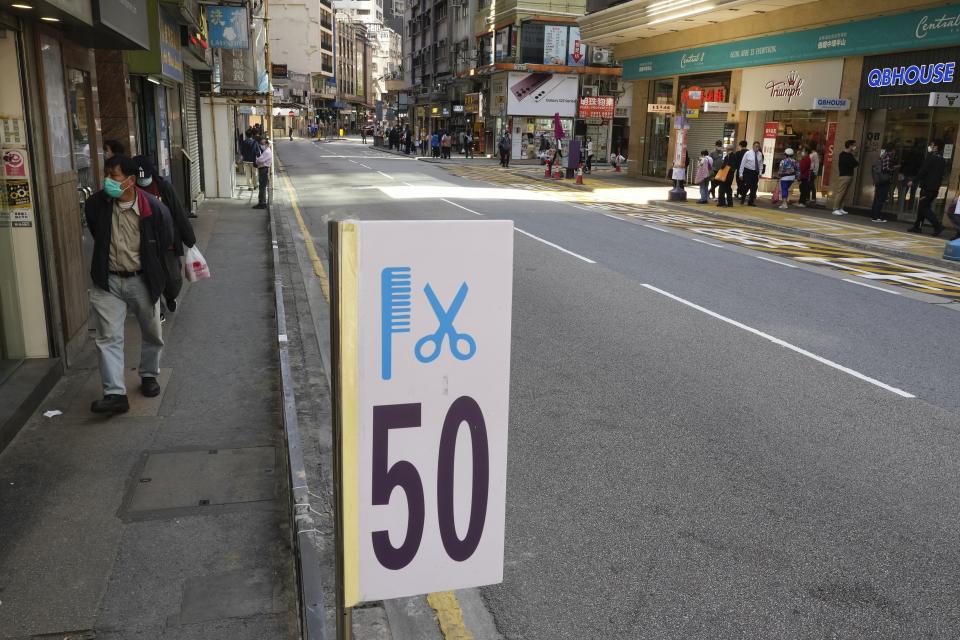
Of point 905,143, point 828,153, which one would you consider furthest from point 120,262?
point 828,153

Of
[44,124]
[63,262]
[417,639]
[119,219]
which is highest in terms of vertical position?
[44,124]

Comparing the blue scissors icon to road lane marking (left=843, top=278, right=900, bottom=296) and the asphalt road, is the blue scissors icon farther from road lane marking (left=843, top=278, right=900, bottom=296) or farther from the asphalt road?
road lane marking (left=843, top=278, right=900, bottom=296)

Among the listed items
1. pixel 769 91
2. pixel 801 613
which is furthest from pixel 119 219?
pixel 769 91

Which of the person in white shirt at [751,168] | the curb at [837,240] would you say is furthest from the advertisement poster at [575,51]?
the curb at [837,240]

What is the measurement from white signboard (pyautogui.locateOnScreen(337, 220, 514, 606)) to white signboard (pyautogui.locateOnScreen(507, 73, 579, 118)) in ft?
164

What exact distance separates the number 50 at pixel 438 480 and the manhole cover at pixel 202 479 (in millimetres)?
2619

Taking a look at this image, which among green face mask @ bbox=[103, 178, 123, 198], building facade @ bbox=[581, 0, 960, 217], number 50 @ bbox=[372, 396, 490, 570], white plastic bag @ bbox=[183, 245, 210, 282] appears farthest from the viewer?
building facade @ bbox=[581, 0, 960, 217]

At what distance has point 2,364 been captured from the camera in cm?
615

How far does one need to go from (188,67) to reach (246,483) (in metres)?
16.7

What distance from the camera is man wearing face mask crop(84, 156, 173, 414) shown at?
18.1 ft

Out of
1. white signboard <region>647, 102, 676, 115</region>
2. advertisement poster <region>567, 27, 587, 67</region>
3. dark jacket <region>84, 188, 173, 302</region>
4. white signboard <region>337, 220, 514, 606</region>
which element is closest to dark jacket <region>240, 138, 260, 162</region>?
dark jacket <region>84, 188, 173, 302</region>

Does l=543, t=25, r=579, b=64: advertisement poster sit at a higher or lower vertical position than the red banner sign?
higher

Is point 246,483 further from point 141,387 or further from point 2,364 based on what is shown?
point 2,364

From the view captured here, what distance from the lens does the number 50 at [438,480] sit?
2.12 metres
